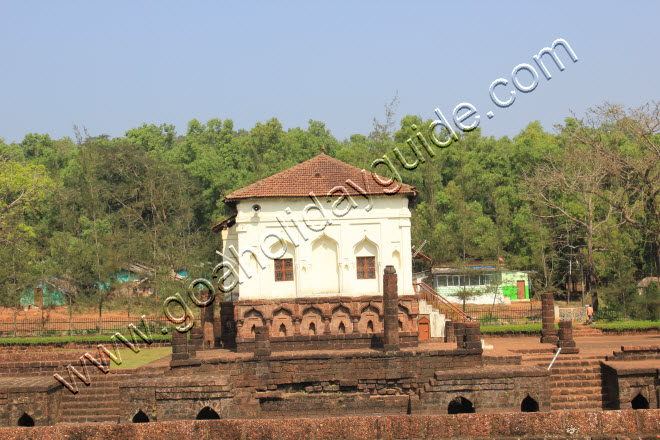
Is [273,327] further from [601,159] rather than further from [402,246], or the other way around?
[601,159]

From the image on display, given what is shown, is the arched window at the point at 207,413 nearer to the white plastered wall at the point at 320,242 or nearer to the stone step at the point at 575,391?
the white plastered wall at the point at 320,242

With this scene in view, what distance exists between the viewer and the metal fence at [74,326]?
3825cm

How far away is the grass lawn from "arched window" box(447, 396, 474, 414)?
35.8 feet

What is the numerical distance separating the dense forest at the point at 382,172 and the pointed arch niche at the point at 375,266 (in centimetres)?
437

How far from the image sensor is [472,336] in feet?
82.8

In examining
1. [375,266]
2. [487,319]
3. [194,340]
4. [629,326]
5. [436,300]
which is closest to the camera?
[194,340]

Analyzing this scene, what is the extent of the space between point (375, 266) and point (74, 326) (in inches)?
766

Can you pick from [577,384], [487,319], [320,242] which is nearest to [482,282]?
[487,319]

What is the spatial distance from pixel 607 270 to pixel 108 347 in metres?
27.1

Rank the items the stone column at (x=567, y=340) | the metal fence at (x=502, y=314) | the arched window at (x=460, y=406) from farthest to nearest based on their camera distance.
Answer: the metal fence at (x=502, y=314)
the stone column at (x=567, y=340)
the arched window at (x=460, y=406)

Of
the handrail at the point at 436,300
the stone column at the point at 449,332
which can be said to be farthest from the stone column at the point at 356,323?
the handrail at the point at 436,300

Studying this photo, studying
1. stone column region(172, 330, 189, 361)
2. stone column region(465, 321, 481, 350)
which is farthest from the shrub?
stone column region(172, 330, 189, 361)

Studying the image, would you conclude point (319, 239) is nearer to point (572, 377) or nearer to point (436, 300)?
point (436, 300)

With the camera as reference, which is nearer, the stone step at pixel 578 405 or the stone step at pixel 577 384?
the stone step at pixel 578 405
